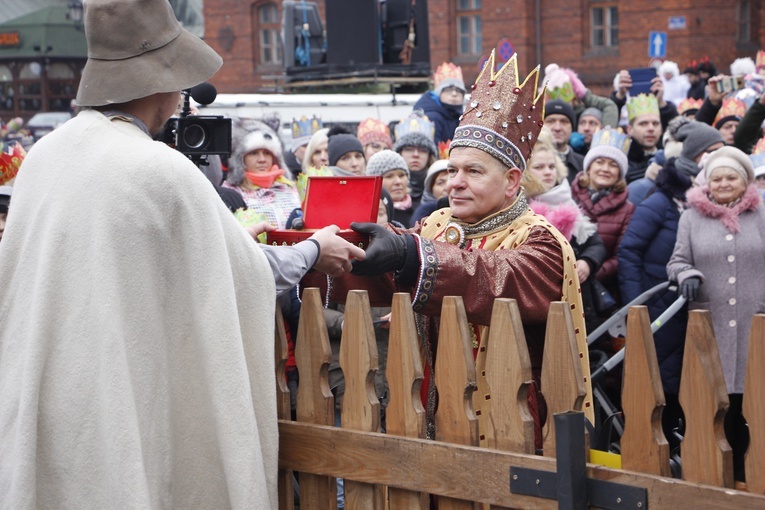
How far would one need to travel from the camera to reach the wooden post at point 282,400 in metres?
3.09

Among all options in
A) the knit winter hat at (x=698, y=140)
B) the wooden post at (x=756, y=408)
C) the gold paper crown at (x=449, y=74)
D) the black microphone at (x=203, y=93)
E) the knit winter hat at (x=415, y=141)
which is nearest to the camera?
the wooden post at (x=756, y=408)

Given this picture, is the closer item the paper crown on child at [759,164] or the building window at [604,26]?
the paper crown on child at [759,164]

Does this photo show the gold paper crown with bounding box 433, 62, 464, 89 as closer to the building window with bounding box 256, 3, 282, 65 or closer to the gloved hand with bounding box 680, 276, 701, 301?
the gloved hand with bounding box 680, 276, 701, 301

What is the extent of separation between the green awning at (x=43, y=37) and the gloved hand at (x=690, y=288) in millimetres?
32834

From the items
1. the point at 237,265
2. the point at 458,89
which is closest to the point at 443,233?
the point at 237,265

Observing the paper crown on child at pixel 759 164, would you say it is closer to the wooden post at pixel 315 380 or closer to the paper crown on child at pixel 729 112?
the paper crown on child at pixel 729 112

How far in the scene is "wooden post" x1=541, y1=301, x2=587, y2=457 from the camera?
2.53 metres

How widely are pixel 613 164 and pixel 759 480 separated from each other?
15.7 ft

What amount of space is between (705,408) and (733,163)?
3.79 meters

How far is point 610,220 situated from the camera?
6.74 metres

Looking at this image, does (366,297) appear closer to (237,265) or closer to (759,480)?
(237,265)

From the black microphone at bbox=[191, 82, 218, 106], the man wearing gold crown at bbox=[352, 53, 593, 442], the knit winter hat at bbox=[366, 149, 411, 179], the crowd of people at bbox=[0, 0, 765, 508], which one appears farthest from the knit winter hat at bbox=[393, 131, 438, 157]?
the crowd of people at bbox=[0, 0, 765, 508]

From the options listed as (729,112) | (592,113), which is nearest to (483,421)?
(729,112)

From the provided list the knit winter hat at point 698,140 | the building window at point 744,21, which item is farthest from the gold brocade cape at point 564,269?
the building window at point 744,21
